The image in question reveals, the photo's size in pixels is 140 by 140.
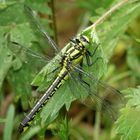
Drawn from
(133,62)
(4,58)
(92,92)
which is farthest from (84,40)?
(133,62)

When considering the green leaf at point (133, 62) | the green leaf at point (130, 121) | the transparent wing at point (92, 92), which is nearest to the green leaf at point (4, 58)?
the transparent wing at point (92, 92)

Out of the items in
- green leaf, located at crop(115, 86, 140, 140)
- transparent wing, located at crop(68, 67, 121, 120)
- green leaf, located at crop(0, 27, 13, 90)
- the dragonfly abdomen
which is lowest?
green leaf, located at crop(115, 86, 140, 140)

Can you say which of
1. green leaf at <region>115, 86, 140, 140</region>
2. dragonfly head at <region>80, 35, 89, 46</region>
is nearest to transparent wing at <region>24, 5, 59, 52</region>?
A: dragonfly head at <region>80, 35, 89, 46</region>

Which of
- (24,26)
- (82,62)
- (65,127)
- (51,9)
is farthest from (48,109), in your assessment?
(51,9)

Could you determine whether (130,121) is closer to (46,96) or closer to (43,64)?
(46,96)

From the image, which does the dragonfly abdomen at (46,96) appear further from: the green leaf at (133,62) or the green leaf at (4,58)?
the green leaf at (133,62)

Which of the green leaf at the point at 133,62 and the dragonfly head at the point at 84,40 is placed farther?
the green leaf at the point at 133,62

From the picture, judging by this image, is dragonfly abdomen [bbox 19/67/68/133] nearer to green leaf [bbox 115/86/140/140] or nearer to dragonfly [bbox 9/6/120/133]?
dragonfly [bbox 9/6/120/133]
